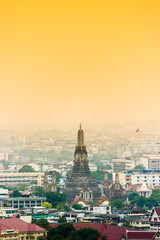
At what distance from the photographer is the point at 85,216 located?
78312mm

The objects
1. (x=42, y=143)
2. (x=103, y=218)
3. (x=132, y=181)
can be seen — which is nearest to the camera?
(x=103, y=218)

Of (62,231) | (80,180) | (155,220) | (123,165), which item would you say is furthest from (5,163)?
(62,231)

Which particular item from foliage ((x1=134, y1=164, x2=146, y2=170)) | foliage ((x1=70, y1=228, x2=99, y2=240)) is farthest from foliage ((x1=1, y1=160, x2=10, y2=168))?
foliage ((x1=70, y1=228, x2=99, y2=240))

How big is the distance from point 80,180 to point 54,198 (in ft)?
33.7

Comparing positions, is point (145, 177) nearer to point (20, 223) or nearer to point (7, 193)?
point (7, 193)

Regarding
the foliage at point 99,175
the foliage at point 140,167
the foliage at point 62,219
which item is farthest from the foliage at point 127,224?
the foliage at point 140,167

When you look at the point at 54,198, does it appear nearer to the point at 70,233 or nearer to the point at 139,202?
the point at 139,202

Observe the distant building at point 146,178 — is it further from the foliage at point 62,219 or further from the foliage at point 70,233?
the foliage at point 70,233

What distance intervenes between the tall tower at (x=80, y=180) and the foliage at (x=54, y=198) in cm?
371

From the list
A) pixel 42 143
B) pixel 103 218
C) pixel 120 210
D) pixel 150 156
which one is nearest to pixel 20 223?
pixel 103 218

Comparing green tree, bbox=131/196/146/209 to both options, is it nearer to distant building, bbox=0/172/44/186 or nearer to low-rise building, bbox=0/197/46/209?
low-rise building, bbox=0/197/46/209

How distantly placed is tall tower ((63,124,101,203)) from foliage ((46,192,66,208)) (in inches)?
146

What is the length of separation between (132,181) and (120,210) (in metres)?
37.0

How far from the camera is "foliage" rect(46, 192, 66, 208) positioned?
92.3 m
